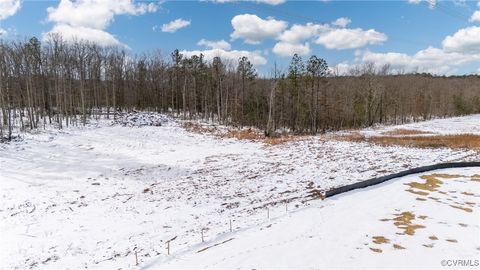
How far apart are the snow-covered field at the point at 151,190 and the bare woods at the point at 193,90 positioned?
12.7m

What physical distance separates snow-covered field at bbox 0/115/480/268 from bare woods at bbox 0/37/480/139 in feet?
41.5

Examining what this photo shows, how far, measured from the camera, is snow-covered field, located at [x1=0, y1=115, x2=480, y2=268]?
10430 millimetres

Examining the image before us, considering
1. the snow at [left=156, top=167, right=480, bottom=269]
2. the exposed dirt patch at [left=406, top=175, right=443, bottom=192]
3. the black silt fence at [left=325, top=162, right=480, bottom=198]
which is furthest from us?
the exposed dirt patch at [left=406, top=175, right=443, bottom=192]

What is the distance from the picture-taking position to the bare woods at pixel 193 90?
1603 inches

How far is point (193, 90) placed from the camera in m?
58.8

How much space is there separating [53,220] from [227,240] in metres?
8.19

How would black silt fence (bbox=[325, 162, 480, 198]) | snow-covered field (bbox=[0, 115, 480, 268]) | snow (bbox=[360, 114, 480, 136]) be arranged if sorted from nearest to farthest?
snow-covered field (bbox=[0, 115, 480, 268]) < black silt fence (bbox=[325, 162, 480, 198]) < snow (bbox=[360, 114, 480, 136])

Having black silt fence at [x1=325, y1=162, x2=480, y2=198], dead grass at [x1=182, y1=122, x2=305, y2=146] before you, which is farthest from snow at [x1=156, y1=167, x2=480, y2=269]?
dead grass at [x1=182, y1=122, x2=305, y2=146]

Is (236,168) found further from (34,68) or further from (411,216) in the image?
(34,68)

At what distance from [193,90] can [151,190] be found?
43783mm

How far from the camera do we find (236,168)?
19.8 metres

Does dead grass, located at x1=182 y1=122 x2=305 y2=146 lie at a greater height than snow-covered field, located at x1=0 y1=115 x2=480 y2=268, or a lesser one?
greater

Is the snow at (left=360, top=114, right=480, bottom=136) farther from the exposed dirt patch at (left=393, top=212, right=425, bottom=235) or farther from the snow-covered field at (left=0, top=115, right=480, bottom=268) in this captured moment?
the exposed dirt patch at (left=393, top=212, right=425, bottom=235)

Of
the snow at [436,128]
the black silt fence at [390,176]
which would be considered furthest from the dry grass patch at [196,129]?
the black silt fence at [390,176]
